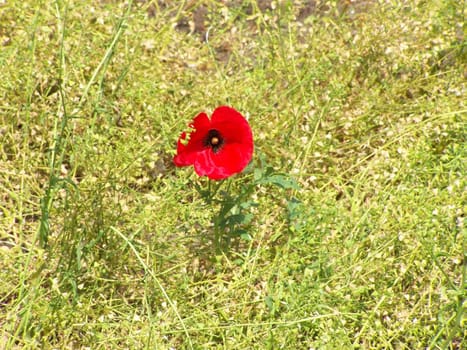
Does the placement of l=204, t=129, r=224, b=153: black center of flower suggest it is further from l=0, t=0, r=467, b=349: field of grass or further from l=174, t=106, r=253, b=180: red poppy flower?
l=0, t=0, r=467, b=349: field of grass

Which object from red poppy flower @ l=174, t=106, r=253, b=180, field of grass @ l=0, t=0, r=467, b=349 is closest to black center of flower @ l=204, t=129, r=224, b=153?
red poppy flower @ l=174, t=106, r=253, b=180

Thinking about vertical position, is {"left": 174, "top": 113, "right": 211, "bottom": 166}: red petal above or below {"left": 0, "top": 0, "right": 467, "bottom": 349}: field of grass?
above

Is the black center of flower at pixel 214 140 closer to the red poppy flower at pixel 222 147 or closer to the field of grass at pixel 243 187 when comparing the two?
the red poppy flower at pixel 222 147

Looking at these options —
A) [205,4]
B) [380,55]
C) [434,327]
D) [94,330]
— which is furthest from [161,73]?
[434,327]

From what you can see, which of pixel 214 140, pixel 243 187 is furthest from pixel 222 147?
pixel 243 187

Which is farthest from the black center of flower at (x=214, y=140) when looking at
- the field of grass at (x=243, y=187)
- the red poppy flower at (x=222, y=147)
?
the field of grass at (x=243, y=187)
